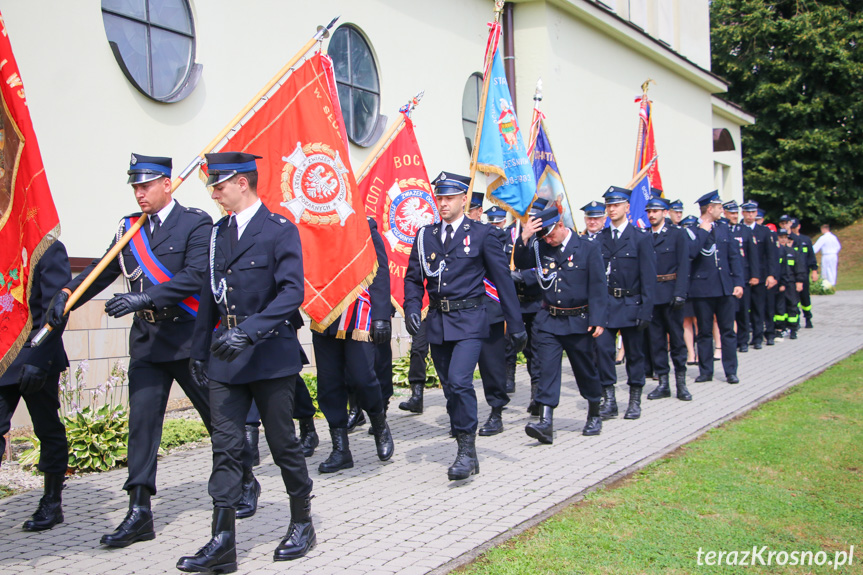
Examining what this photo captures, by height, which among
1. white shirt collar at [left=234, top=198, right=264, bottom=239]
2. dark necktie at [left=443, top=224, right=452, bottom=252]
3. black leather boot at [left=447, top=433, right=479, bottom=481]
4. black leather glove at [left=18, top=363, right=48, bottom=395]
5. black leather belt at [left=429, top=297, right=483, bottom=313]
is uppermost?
white shirt collar at [left=234, top=198, right=264, bottom=239]

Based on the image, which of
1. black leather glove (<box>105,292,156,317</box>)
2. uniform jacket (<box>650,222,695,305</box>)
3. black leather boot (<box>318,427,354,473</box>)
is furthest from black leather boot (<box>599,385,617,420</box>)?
black leather glove (<box>105,292,156,317</box>)

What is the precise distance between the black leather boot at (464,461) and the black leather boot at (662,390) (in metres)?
4.03

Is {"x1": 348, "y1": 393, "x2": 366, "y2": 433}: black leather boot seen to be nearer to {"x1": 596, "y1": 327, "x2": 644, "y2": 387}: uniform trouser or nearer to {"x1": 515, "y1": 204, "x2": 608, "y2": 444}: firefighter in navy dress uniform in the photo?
{"x1": 515, "y1": 204, "x2": 608, "y2": 444}: firefighter in navy dress uniform

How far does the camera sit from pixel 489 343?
7.54m

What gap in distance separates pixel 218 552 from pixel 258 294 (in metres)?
1.35

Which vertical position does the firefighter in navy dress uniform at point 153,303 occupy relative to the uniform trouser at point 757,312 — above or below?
above

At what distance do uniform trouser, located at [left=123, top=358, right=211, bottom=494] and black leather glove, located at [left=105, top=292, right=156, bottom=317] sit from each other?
0.42 m

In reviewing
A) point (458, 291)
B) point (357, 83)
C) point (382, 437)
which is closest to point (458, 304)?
point (458, 291)

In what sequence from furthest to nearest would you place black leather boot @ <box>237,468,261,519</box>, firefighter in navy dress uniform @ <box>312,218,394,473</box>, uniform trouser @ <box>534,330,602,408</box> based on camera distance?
uniform trouser @ <box>534,330,602,408</box>
firefighter in navy dress uniform @ <box>312,218,394,473</box>
black leather boot @ <box>237,468,261,519</box>

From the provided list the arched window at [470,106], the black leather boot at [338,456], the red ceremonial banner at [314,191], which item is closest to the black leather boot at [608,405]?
the black leather boot at [338,456]

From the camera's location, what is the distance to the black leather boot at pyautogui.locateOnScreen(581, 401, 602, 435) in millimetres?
7680

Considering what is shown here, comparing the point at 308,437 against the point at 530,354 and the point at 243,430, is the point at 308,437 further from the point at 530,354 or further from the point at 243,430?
the point at 530,354

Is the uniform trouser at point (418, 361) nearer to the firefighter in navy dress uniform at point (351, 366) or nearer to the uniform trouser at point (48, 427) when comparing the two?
the firefighter in navy dress uniform at point (351, 366)

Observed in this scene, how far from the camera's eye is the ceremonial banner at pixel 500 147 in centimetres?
781
